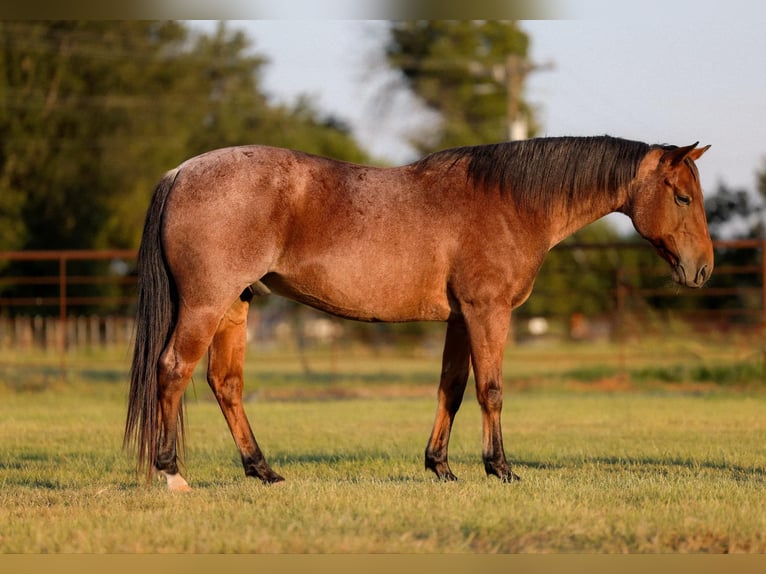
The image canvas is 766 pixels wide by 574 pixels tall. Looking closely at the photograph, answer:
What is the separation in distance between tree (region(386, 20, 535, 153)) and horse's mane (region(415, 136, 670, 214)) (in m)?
39.1

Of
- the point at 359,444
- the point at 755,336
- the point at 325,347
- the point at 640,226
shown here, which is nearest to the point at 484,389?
the point at 640,226

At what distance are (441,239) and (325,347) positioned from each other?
3135cm

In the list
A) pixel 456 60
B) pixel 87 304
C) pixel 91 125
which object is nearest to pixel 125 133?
pixel 91 125

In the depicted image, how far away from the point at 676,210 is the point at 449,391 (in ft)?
6.75

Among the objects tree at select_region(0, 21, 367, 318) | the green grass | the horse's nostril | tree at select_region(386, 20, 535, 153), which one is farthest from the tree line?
the horse's nostril

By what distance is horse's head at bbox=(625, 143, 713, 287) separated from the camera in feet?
24.7

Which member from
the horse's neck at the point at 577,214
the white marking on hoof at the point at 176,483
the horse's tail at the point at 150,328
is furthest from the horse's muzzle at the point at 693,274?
the white marking on hoof at the point at 176,483

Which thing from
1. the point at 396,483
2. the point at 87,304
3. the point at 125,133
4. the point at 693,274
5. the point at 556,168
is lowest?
the point at 396,483

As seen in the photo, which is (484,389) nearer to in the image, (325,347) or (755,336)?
(755,336)

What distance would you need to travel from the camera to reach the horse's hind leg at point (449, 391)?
7.58 m

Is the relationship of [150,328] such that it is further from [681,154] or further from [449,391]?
[681,154]

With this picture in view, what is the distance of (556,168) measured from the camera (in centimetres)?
761

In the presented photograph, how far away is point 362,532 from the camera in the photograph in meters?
5.33

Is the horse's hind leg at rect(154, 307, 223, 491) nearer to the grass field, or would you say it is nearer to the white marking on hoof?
the white marking on hoof
